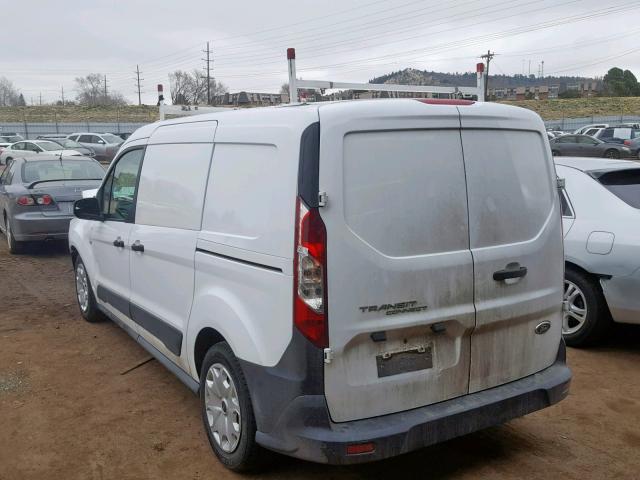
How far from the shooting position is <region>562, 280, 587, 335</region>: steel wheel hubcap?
5.29m

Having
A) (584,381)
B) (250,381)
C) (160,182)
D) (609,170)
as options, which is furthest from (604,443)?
(160,182)

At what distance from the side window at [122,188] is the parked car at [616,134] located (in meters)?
28.8

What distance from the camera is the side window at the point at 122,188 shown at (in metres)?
4.74

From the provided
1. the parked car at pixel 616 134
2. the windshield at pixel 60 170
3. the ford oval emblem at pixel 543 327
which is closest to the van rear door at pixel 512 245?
the ford oval emblem at pixel 543 327

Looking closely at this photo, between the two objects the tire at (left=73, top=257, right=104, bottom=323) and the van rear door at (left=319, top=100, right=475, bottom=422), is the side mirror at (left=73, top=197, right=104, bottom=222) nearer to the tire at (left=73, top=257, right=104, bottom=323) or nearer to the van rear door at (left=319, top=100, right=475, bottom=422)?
the tire at (left=73, top=257, right=104, bottom=323)

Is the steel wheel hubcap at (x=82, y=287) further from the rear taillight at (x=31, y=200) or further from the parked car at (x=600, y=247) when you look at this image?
the parked car at (x=600, y=247)

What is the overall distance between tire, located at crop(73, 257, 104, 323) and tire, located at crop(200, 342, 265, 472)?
2.85 metres

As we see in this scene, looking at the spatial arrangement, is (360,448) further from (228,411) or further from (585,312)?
(585,312)

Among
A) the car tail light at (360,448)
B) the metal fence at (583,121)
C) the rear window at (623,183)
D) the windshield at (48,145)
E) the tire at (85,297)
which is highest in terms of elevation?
the metal fence at (583,121)

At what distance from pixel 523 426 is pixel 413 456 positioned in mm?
856

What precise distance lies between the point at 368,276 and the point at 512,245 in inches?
36.2

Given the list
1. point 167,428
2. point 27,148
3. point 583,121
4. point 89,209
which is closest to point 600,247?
point 167,428

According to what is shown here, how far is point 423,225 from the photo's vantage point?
302 cm

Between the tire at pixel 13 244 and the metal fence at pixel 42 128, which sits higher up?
the metal fence at pixel 42 128
